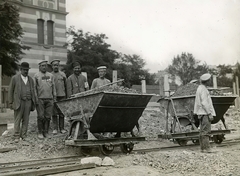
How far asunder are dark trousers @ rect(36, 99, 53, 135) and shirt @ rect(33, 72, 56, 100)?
16 cm

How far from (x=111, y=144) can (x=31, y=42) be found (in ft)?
68.0

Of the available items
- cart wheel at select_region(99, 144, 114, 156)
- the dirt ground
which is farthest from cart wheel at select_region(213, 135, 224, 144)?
cart wheel at select_region(99, 144, 114, 156)

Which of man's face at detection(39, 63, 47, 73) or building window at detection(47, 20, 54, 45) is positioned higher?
building window at detection(47, 20, 54, 45)

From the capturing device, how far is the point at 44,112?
929 cm

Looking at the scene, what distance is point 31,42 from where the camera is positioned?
26422 mm

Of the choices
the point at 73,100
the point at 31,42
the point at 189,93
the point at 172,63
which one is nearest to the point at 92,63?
the point at 31,42

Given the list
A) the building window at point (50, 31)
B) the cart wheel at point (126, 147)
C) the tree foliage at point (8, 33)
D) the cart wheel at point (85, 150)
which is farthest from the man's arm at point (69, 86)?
the building window at point (50, 31)

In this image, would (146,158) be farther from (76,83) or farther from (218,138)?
(218,138)

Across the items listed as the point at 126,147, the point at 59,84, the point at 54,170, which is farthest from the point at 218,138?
the point at 54,170

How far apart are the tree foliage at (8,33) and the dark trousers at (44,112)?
863 centimetres

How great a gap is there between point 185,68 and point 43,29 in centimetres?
3881

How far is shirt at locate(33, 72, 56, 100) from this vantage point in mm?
9211

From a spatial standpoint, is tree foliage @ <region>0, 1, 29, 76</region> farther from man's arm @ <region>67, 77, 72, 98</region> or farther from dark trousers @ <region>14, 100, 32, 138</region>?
dark trousers @ <region>14, 100, 32, 138</region>

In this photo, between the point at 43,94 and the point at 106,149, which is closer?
the point at 106,149
